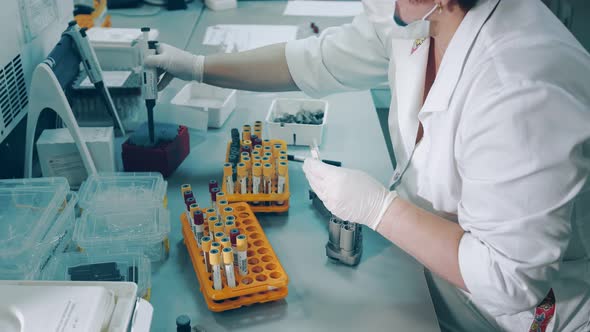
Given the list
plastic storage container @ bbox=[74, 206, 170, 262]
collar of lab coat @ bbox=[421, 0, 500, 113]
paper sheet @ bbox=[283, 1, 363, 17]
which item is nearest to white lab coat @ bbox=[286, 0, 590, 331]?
collar of lab coat @ bbox=[421, 0, 500, 113]

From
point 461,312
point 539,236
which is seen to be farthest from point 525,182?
point 461,312

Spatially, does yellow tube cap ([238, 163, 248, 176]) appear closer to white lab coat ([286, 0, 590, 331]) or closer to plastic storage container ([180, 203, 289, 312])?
plastic storage container ([180, 203, 289, 312])

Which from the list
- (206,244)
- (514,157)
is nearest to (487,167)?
(514,157)

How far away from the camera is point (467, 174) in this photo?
0.94 m

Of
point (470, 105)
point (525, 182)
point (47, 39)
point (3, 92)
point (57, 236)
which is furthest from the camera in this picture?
point (47, 39)

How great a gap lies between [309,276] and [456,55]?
540mm

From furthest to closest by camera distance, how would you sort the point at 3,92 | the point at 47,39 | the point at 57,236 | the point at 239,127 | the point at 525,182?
the point at 239,127 → the point at 47,39 → the point at 3,92 → the point at 57,236 → the point at 525,182

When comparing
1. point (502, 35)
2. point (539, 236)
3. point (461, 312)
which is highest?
point (502, 35)

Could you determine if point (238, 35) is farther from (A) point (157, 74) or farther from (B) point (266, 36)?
(A) point (157, 74)

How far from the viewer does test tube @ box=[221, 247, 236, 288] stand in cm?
98

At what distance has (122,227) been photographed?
1.14 m

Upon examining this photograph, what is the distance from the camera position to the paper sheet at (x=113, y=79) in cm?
154

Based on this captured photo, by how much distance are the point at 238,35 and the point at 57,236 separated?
4.75 feet

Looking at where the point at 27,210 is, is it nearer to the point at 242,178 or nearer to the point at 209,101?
the point at 242,178
